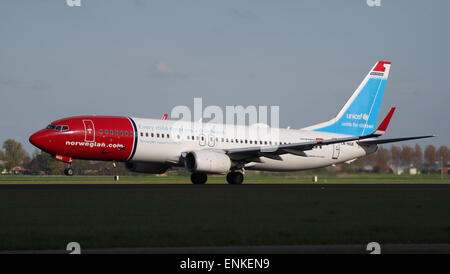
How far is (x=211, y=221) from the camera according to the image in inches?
757

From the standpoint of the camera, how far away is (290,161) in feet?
166

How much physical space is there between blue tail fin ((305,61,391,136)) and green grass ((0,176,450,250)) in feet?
86.6

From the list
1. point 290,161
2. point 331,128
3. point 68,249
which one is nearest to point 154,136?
point 290,161

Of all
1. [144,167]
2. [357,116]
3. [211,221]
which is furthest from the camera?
[357,116]

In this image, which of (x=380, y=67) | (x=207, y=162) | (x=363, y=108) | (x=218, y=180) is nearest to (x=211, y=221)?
(x=207, y=162)

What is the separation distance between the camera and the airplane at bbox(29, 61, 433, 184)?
136 feet

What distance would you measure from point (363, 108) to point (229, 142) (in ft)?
50.7

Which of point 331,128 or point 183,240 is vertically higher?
point 331,128

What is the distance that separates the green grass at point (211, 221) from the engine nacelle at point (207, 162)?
1268cm

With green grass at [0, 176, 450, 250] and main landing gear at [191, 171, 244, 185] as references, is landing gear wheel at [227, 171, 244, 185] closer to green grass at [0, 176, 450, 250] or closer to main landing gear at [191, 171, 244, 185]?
main landing gear at [191, 171, 244, 185]

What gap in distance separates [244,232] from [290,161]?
3426 cm

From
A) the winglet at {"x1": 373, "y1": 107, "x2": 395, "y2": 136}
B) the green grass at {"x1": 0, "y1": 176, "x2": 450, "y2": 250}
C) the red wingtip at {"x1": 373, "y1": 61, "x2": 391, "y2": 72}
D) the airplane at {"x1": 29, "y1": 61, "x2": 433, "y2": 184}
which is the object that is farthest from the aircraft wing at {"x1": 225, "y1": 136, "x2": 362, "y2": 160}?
the green grass at {"x1": 0, "y1": 176, "x2": 450, "y2": 250}

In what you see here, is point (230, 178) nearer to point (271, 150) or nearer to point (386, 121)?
point (271, 150)
